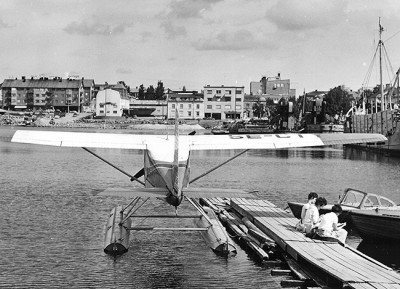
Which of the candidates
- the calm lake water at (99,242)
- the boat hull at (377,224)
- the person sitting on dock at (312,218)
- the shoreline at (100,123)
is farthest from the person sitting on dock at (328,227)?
the shoreline at (100,123)

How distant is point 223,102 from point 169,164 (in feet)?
530

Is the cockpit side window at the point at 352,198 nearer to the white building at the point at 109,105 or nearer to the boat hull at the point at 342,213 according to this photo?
the boat hull at the point at 342,213

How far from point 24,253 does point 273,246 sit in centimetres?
675

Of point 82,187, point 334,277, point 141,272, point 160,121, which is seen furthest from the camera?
point 160,121

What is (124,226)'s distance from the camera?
17.6 m

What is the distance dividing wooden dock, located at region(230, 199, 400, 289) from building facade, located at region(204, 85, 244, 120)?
157296mm

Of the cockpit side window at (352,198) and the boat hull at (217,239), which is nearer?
the boat hull at (217,239)

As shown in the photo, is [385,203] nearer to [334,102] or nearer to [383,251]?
[383,251]

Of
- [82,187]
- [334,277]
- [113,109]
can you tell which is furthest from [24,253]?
[113,109]

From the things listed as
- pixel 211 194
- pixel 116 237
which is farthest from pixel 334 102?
pixel 211 194

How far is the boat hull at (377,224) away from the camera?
17.1m

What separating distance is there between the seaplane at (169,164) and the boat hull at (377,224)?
3.07 metres

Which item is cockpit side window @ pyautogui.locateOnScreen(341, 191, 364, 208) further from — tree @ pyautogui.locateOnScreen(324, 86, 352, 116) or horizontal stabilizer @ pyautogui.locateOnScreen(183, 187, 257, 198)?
tree @ pyautogui.locateOnScreen(324, 86, 352, 116)

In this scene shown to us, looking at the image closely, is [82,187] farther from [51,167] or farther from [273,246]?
Answer: [273,246]
